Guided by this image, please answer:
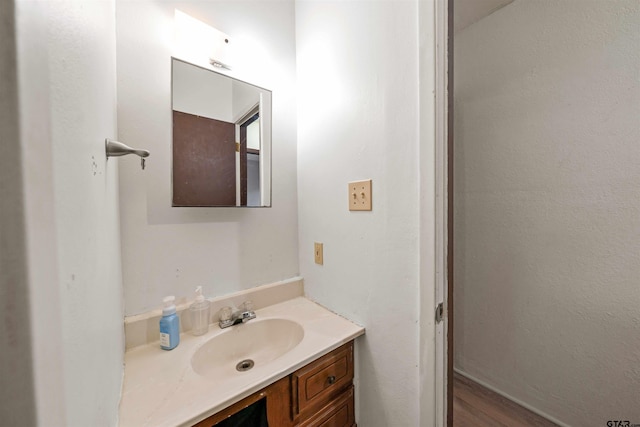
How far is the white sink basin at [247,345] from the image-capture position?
0.91 metres

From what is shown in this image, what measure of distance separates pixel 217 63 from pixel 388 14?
71cm

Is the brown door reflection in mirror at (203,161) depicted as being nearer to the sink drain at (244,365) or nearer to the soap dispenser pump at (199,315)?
the soap dispenser pump at (199,315)

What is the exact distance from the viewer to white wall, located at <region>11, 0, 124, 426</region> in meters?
0.19

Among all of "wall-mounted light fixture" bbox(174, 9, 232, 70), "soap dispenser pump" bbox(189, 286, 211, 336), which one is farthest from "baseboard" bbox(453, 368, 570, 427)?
"wall-mounted light fixture" bbox(174, 9, 232, 70)

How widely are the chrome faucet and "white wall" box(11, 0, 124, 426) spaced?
21.0 inches

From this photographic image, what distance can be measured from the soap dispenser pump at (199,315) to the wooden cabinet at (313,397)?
0.37m

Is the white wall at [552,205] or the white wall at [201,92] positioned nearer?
the white wall at [201,92]

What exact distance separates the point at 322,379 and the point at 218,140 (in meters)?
1.02

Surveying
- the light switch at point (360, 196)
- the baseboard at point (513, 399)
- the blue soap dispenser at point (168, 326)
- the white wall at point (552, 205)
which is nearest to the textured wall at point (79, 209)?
the blue soap dispenser at point (168, 326)

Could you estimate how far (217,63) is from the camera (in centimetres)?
106

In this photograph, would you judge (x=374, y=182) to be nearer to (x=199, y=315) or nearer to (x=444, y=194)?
(x=444, y=194)

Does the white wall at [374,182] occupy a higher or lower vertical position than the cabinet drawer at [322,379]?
higher

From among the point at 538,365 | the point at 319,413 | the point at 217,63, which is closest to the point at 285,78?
the point at 217,63

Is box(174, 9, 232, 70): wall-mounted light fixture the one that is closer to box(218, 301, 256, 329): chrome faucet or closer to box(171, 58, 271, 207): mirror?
box(171, 58, 271, 207): mirror
